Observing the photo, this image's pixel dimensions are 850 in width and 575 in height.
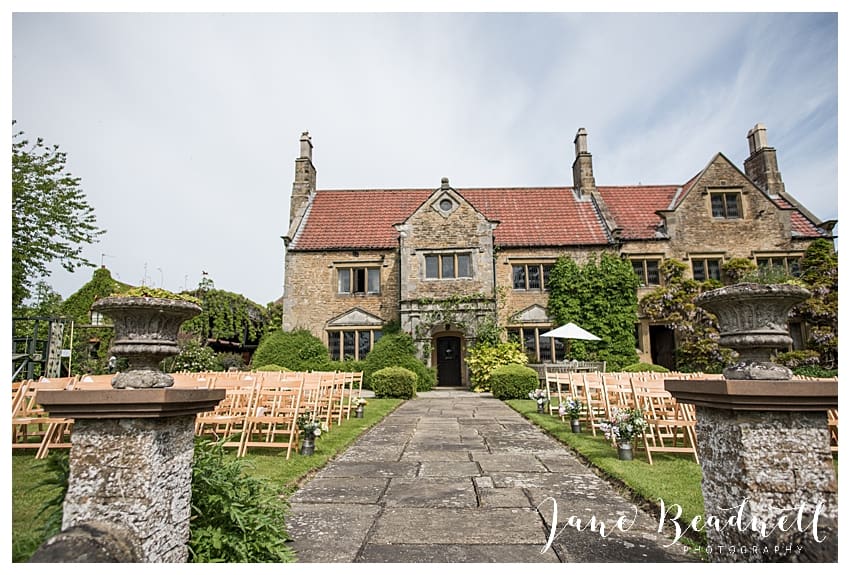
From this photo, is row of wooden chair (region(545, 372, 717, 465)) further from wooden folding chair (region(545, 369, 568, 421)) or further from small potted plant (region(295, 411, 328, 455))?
small potted plant (region(295, 411, 328, 455))

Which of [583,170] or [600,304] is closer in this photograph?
[600,304]

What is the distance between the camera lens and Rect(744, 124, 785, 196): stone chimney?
23.6m

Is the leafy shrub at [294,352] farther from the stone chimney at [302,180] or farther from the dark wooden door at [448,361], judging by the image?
the stone chimney at [302,180]

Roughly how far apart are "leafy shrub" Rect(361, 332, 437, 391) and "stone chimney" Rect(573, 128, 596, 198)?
11870 millimetres

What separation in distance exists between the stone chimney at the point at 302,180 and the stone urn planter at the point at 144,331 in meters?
21.6

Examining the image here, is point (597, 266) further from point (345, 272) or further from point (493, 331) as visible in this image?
point (345, 272)

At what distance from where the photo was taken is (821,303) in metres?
19.2

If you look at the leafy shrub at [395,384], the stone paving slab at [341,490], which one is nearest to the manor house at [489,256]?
the leafy shrub at [395,384]

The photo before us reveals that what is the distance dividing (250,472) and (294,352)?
15255 mm

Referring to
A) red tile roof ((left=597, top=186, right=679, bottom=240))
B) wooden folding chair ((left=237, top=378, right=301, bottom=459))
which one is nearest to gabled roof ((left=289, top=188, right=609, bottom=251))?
red tile roof ((left=597, top=186, right=679, bottom=240))

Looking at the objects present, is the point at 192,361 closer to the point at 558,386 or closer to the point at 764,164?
the point at 558,386

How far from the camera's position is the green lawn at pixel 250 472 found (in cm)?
286

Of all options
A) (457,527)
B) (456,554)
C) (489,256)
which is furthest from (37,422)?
(489,256)
